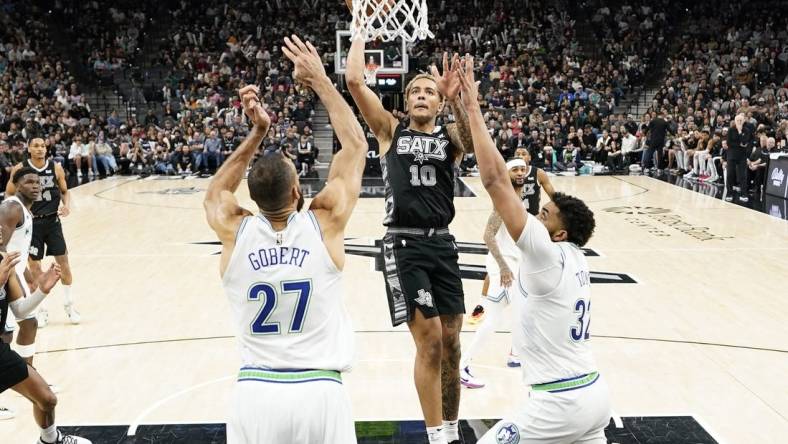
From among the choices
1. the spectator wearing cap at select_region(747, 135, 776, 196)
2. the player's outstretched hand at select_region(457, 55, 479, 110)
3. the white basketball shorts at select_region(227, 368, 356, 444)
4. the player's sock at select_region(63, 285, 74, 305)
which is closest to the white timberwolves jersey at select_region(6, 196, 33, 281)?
the player's sock at select_region(63, 285, 74, 305)

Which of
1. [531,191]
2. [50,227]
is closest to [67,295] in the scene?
[50,227]

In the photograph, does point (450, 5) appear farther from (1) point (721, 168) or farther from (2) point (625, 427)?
(2) point (625, 427)

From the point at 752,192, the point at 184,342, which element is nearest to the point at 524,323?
the point at 184,342

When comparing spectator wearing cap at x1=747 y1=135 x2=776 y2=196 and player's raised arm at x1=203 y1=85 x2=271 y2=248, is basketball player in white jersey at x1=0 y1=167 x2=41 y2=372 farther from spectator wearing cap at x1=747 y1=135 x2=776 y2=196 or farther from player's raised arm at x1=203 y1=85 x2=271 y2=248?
spectator wearing cap at x1=747 y1=135 x2=776 y2=196

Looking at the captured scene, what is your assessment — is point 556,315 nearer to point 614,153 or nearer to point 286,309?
point 286,309

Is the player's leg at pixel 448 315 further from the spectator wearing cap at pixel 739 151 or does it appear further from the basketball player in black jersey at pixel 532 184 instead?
the spectator wearing cap at pixel 739 151

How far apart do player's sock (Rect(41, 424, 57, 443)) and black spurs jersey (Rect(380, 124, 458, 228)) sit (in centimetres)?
234

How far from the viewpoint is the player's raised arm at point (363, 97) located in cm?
454

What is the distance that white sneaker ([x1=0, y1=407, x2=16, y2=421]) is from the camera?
225 inches

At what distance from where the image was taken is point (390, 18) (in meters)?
6.55

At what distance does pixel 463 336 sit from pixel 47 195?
170 inches

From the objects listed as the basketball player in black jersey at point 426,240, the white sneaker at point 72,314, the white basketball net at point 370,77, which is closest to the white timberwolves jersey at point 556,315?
the basketball player in black jersey at point 426,240

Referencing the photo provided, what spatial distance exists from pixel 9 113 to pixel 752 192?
64.7ft

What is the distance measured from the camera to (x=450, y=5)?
1233 inches
